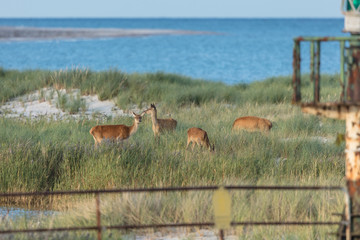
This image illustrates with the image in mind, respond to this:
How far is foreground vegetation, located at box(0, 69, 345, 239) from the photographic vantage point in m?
7.02

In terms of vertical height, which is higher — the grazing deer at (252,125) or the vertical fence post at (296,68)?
the grazing deer at (252,125)

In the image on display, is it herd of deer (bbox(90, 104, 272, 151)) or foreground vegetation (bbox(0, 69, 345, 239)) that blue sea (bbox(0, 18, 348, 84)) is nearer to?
foreground vegetation (bbox(0, 69, 345, 239))

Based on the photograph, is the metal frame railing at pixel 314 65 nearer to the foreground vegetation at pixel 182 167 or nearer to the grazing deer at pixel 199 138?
the foreground vegetation at pixel 182 167

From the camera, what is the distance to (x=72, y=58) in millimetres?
61969

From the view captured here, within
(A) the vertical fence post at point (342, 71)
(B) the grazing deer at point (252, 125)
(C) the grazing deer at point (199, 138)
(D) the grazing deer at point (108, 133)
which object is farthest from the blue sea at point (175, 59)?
(A) the vertical fence post at point (342, 71)

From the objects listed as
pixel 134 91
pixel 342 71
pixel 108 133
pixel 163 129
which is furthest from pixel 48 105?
pixel 342 71

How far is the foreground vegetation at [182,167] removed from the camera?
7020mm

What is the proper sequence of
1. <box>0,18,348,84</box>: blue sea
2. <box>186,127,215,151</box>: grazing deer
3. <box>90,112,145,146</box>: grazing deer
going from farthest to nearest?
<box>0,18,348,84</box>: blue sea < <box>90,112,145,146</box>: grazing deer < <box>186,127,215,151</box>: grazing deer

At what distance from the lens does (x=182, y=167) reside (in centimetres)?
931

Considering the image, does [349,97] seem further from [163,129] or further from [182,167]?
[163,129]

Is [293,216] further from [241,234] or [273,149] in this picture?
[273,149]

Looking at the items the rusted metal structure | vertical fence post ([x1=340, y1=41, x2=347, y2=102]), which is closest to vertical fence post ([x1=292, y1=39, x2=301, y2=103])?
the rusted metal structure

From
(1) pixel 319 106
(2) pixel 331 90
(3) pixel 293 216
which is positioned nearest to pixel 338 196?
(3) pixel 293 216

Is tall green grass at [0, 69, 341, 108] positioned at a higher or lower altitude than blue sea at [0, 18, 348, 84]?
lower
